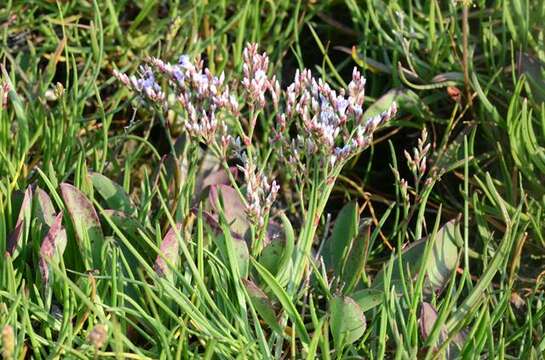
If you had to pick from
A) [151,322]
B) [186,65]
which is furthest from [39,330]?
[186,65]

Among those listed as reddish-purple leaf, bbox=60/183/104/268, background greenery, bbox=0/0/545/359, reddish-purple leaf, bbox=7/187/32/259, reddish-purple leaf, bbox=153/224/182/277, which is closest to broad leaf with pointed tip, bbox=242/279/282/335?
background greenery, bbox=0/0/545/359

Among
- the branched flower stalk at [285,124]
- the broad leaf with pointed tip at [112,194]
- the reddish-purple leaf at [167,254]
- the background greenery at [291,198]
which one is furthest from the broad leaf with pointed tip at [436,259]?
the broad leaf with pointed tip at [112,194]

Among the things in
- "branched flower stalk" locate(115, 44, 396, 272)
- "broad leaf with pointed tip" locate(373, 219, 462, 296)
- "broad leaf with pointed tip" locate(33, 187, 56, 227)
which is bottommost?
"broad leaf with pointed tip" locate(373, 219, 462, 296)

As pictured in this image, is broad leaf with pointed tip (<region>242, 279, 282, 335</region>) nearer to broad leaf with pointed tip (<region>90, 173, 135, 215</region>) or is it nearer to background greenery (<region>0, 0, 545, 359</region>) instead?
background greenery (<region>0, 0, 545, 359</region>)

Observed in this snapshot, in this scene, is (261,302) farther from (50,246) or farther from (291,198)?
(291,198)

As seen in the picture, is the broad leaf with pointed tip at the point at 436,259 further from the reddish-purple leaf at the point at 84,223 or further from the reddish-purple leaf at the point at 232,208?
the reddish-purple leaf at the point at 84,223

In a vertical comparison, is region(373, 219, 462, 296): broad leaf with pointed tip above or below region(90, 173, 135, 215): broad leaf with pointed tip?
below

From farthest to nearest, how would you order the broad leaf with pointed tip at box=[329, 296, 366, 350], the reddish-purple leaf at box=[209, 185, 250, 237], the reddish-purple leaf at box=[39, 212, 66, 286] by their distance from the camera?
1. the reddish-purple leaf at box=[209, 185, 250, 237]
2. the reddish-purple leaf at box=[39, 212, 66, 286]
3. the broad leaf with pointed tip at box=[329, 296, 366, 350]

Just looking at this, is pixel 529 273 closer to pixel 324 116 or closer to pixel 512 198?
pixel 512 198
